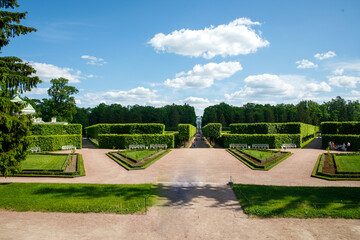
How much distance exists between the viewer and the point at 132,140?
34656mm

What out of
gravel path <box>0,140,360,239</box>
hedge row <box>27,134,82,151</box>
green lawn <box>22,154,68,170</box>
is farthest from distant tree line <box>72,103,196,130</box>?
gravel path <box>0,140,360,239</box>

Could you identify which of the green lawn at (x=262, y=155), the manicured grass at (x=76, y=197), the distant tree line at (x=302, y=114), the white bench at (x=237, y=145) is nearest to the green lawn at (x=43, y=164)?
the manicured grass at (x=76, y=197)

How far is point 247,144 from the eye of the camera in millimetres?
35469

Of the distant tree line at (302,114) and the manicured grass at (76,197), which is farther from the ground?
the distant tree line at (302,114)

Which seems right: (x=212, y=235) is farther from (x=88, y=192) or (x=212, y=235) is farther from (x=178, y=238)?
(x=88, y=192)

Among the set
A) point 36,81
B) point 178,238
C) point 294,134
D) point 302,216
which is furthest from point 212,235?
point 294,134

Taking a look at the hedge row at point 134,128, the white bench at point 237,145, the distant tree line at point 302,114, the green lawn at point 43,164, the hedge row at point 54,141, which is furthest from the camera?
the distant tree line at point 302,114

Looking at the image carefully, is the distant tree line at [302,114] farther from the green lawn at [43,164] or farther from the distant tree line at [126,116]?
the green lawn at [43,164]

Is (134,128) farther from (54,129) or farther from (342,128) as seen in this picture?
(342,128)

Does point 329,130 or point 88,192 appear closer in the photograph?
point 88,192

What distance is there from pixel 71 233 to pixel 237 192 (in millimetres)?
7926

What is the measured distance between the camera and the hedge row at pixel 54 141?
31172 millimetres

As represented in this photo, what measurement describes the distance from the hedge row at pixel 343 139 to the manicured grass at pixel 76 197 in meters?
30.9

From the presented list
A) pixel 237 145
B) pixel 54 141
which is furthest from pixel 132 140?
pixel 237 145
